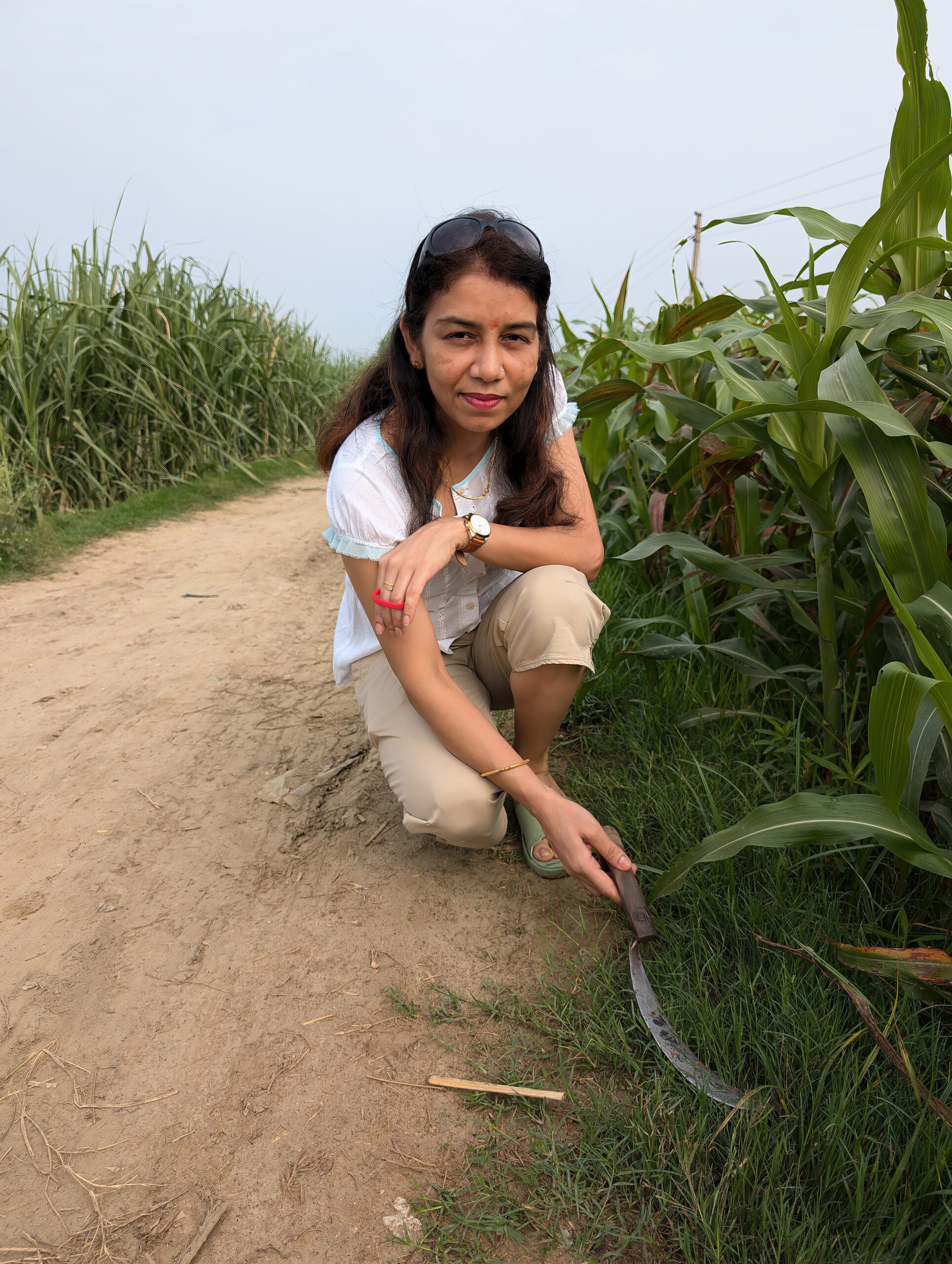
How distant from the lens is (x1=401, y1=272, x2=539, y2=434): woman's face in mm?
1470

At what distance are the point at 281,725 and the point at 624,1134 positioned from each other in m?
1.54

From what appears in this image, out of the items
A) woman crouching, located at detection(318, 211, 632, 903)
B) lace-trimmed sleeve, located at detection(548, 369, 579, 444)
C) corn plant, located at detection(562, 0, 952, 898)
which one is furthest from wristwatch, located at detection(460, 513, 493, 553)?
corn plant, located at detection(562, 0, 952, 898)

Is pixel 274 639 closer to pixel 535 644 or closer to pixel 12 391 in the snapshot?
pixel 535 644

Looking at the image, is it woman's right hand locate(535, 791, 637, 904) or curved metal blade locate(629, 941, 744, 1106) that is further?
woman's right hand locate(535, 791, 637, 904)

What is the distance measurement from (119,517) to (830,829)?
457cm

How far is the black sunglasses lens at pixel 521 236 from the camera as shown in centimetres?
149

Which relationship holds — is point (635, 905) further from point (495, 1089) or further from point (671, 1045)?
point (495, 1089)

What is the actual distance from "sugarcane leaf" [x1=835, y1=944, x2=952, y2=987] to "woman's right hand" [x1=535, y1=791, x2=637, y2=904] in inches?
14.4

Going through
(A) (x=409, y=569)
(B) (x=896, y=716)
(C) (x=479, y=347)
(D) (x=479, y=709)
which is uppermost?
(C) (x=479, y=347)

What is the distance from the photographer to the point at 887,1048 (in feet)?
3.66

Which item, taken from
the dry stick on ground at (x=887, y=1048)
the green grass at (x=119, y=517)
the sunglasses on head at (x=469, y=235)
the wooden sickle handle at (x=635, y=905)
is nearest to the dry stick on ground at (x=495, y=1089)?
the wooden sickle handle at (x=635, y=905)

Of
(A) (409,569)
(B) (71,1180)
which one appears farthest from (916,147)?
(B) (71,1180)

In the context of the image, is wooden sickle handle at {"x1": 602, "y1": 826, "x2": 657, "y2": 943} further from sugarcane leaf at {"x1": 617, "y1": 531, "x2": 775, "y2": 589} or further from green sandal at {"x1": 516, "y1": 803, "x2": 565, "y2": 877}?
sugarcane leaf at {"x1": 617, "y1": 531, "x2": 775, "y2": 589}

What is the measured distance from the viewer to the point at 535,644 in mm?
1702
